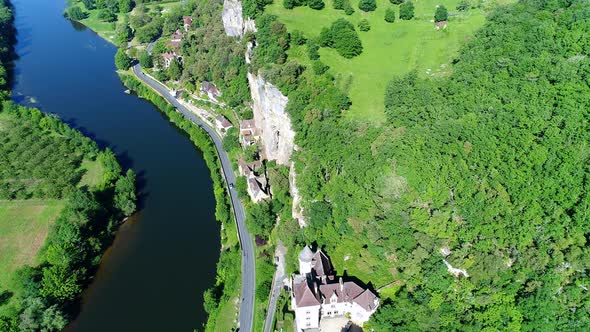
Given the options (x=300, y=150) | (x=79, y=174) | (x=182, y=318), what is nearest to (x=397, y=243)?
(x=300, y=150)

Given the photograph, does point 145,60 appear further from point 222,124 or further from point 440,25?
point 440,25

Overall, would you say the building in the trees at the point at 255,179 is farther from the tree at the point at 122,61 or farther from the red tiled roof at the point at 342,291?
the tree at the point at 122,61

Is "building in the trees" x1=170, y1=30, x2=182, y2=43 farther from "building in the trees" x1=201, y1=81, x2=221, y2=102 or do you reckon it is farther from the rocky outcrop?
the rocky outcrop

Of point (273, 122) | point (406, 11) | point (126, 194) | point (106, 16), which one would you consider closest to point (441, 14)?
point (406, 11)

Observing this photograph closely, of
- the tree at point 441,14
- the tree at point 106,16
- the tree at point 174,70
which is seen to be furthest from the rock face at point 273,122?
the tree at point 106,16

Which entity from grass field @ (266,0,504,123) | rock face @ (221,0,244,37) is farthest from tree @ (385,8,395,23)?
rock face @ (221,0,244,37)

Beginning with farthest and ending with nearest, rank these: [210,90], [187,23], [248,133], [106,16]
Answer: [106,16] < [187,23] < [210,90] < [248,133]
